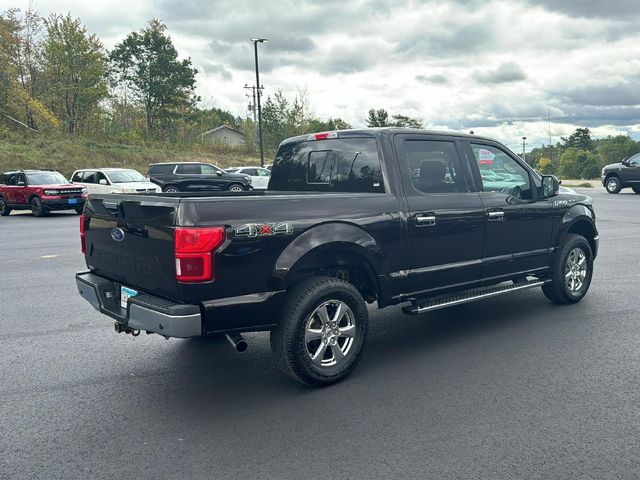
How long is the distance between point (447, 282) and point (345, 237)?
1.28 meters

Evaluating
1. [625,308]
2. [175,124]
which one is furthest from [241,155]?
[625,308]

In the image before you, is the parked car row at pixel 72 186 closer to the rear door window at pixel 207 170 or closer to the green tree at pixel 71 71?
the rear door window at pixel 207 170

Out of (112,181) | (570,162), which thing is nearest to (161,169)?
(112,181)

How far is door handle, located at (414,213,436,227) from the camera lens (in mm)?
4734

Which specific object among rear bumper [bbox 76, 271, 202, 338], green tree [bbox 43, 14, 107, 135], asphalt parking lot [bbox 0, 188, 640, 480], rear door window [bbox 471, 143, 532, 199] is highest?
green tree [bbox 43, 14, 107, 135]

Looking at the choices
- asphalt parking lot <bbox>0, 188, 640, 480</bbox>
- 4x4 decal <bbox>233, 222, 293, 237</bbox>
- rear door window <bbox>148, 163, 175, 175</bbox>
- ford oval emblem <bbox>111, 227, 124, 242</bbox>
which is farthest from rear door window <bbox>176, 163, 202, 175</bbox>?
4x4 decal <bbox>233, 222, 293, 237</bbox>

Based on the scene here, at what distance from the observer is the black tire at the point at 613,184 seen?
25.9 m

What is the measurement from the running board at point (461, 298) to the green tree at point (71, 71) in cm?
4878

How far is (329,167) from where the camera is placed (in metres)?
5.23

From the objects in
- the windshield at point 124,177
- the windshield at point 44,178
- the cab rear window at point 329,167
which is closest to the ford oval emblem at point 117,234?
the cab rear window at point 329,167

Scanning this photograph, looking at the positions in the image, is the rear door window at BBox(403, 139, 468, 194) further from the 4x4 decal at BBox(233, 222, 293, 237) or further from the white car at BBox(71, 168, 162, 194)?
the white car at BBox(71, 168, 162, 194)

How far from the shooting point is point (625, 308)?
617 centimetres

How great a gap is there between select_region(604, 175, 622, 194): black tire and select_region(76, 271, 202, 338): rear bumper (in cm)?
2646

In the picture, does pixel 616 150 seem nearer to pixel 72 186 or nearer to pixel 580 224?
pixel 72 186
